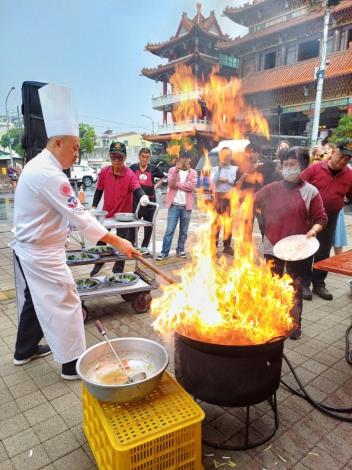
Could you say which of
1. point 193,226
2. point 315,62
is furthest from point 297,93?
point 193,226

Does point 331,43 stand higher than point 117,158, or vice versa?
point 331,43

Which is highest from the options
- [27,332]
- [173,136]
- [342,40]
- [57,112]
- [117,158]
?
[342,40]

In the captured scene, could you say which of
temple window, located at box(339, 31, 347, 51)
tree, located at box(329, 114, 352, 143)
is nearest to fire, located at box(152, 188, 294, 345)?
tree, located at box(329, 114, 352, 143)

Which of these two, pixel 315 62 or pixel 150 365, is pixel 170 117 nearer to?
pixel 315 62

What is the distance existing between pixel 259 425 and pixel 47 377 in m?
1.89

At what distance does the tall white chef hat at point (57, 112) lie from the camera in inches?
102

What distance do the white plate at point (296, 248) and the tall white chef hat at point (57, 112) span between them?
2265 mm

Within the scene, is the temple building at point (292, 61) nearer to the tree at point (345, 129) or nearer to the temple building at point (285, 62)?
the temple building at point (285, 62)

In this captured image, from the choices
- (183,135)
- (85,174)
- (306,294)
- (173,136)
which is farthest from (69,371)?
(173,136)

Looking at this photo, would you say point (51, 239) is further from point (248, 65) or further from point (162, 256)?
point (248, 65)

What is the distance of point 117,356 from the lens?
2.34 metres

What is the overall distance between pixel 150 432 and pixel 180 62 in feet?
115

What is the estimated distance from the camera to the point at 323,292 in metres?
5.03

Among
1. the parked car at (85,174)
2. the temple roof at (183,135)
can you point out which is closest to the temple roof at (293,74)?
the temple roof at (183,135)
